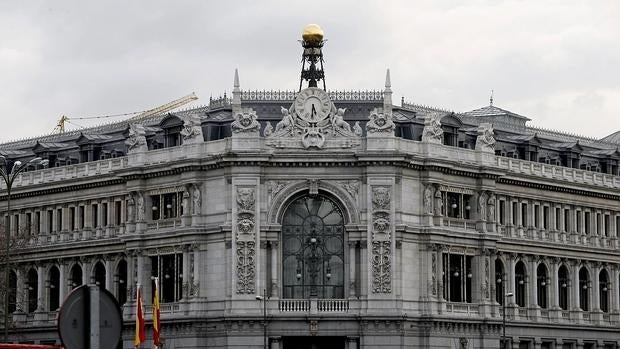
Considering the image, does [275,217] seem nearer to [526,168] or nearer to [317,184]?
[317,184]

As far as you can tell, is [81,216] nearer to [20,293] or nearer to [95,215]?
[95,215]

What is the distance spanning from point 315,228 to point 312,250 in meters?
1.39

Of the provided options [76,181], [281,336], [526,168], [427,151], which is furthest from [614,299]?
[76,181]

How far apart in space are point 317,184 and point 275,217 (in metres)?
3.35

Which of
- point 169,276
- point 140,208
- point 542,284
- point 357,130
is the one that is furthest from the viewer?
point 542,284

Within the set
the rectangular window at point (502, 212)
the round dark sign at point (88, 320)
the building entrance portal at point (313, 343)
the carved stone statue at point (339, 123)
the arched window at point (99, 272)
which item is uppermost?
the carved stone statue at point (339, 123)

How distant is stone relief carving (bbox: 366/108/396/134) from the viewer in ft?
310

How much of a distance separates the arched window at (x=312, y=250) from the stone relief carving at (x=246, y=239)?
7.38 ft

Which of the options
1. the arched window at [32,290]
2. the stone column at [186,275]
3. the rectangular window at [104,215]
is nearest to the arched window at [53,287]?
the arched window at [32,290]

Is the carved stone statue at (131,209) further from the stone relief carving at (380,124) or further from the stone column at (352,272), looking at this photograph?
the stone relief carving at (380,124)

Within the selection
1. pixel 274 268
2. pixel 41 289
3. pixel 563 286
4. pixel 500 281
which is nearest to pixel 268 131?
pixel 274 268

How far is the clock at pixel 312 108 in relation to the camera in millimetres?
94312

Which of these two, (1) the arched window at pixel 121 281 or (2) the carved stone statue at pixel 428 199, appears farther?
(1) the arched window at pixel 121 281

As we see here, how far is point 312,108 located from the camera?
94312 mm
